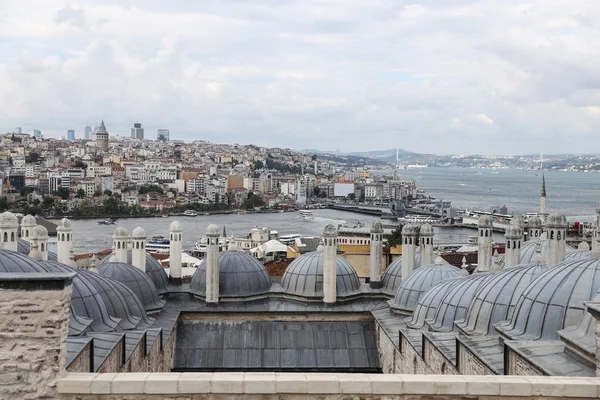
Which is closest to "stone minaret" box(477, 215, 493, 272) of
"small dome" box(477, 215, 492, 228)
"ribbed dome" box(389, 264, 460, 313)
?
"small dome" box(477, 215, 492, 228)

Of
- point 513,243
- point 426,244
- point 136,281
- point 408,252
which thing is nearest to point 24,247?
point 136,281

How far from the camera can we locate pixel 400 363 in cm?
878

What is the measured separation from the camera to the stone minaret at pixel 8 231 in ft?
35.8

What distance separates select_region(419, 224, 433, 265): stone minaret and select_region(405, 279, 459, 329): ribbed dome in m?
3.28

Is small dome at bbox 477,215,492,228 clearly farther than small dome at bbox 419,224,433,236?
No

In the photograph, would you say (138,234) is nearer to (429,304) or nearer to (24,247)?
(24,247)

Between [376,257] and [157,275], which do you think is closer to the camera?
[157,275]

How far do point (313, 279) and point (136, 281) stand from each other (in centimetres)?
313

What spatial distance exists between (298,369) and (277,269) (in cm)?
1005

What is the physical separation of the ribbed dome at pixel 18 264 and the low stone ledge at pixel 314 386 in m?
4.75

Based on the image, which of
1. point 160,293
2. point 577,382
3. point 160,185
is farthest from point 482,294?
point 160,185

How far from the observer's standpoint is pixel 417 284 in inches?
412

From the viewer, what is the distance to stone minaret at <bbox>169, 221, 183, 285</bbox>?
12.7m

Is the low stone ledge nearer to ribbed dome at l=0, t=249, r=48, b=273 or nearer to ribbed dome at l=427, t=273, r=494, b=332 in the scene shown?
ribbed dome at l=427, t=273, r=494, b=332
